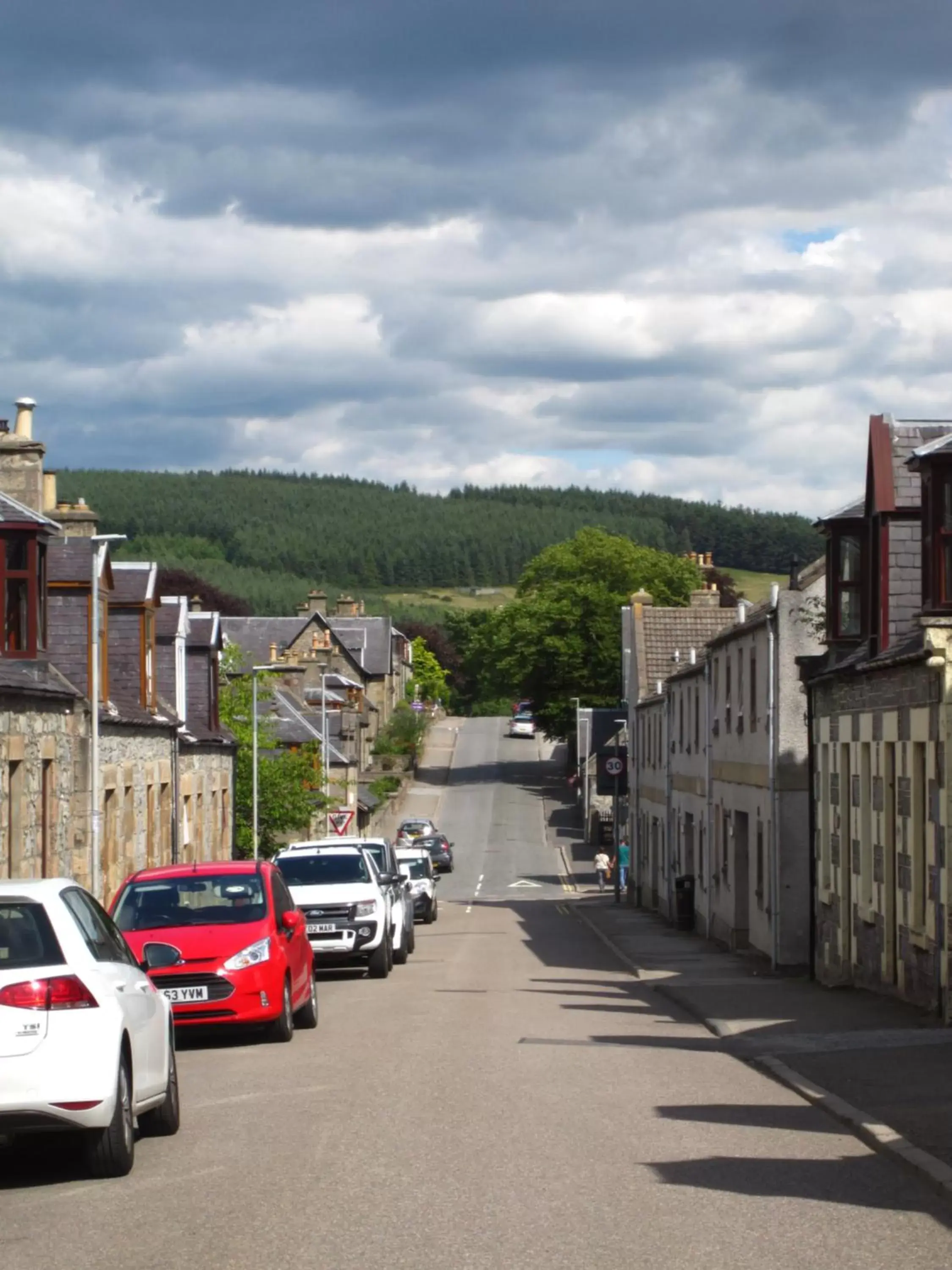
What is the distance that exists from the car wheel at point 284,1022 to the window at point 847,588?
11059 mm

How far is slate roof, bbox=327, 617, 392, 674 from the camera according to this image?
13200cm

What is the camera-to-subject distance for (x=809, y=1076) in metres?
13.7

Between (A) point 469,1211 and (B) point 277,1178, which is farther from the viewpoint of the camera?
(B) point 277,1178

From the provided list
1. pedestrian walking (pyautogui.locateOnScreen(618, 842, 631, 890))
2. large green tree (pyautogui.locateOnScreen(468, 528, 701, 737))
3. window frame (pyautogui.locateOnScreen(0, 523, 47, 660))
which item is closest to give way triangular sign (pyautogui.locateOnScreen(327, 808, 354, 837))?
pedestrian walking (pyautogui.locateOnScreen(618, 842, 631, 890))

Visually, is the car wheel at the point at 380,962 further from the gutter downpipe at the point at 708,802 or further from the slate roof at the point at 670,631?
the slate roof at the point at 670,631

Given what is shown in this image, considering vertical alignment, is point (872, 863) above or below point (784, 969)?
above

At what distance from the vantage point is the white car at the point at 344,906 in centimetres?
2498

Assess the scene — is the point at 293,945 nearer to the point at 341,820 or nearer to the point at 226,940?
the point at 226,940

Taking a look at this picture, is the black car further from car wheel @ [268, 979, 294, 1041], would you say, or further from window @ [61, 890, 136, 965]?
window @ [61, 890, 136, 965]

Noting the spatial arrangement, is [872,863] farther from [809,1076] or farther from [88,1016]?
[88,1016]

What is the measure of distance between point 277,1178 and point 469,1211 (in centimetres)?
141

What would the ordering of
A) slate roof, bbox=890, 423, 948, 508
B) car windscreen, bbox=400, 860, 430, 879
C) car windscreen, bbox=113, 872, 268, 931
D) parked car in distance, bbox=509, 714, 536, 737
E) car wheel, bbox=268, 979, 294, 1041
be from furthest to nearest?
1. parked car in distance, bbox=509, 714, 536, 737
2. car windscreen, bbox=400, 860, 430, 879
3. slate roof, bbox=890, 423, 948, 508
4. car windscreen, bbox=113, 872, 268, 931
5. car wheel, bbox=268, 979, 294, 1041

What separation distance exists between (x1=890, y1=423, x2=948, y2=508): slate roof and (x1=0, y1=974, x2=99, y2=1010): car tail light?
1556 centimetres

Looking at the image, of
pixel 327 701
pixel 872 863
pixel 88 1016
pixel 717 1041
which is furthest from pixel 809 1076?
pixel 327 701
